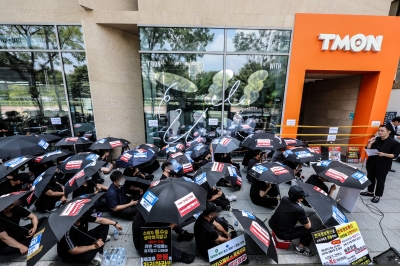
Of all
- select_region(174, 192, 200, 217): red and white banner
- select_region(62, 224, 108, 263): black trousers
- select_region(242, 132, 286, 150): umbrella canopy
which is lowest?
select_region(62, 224, 108, 263): black trousers

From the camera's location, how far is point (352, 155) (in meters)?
8.41

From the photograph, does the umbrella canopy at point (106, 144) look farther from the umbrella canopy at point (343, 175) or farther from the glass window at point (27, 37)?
the umbrella canopy at point (343, 175)

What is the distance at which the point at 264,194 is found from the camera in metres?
4.78

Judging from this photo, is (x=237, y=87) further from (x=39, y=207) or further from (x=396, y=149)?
(x=39, y=207)

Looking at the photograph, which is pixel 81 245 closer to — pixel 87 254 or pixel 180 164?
pixel 87 254

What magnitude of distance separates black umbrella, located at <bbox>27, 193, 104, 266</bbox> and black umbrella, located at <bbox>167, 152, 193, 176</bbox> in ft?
8.40

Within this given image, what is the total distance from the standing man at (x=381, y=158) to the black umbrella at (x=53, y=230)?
7.15 meters

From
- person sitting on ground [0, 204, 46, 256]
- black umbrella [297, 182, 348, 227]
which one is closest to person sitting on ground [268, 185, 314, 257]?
black umbrella [297, 182, 348, 227]

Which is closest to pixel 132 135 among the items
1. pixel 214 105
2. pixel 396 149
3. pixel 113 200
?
pixel 214 105

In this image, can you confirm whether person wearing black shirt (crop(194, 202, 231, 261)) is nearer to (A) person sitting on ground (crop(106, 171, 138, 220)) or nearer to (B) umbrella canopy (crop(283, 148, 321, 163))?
(A) person sitting on ground (crop(106, 171, 138, 220))

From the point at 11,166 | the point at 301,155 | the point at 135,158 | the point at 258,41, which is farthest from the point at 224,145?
the point at 11,166

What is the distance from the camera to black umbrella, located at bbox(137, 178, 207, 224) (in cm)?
282

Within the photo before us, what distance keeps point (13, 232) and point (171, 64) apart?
7519 millimetres

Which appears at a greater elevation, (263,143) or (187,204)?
(263,143)
